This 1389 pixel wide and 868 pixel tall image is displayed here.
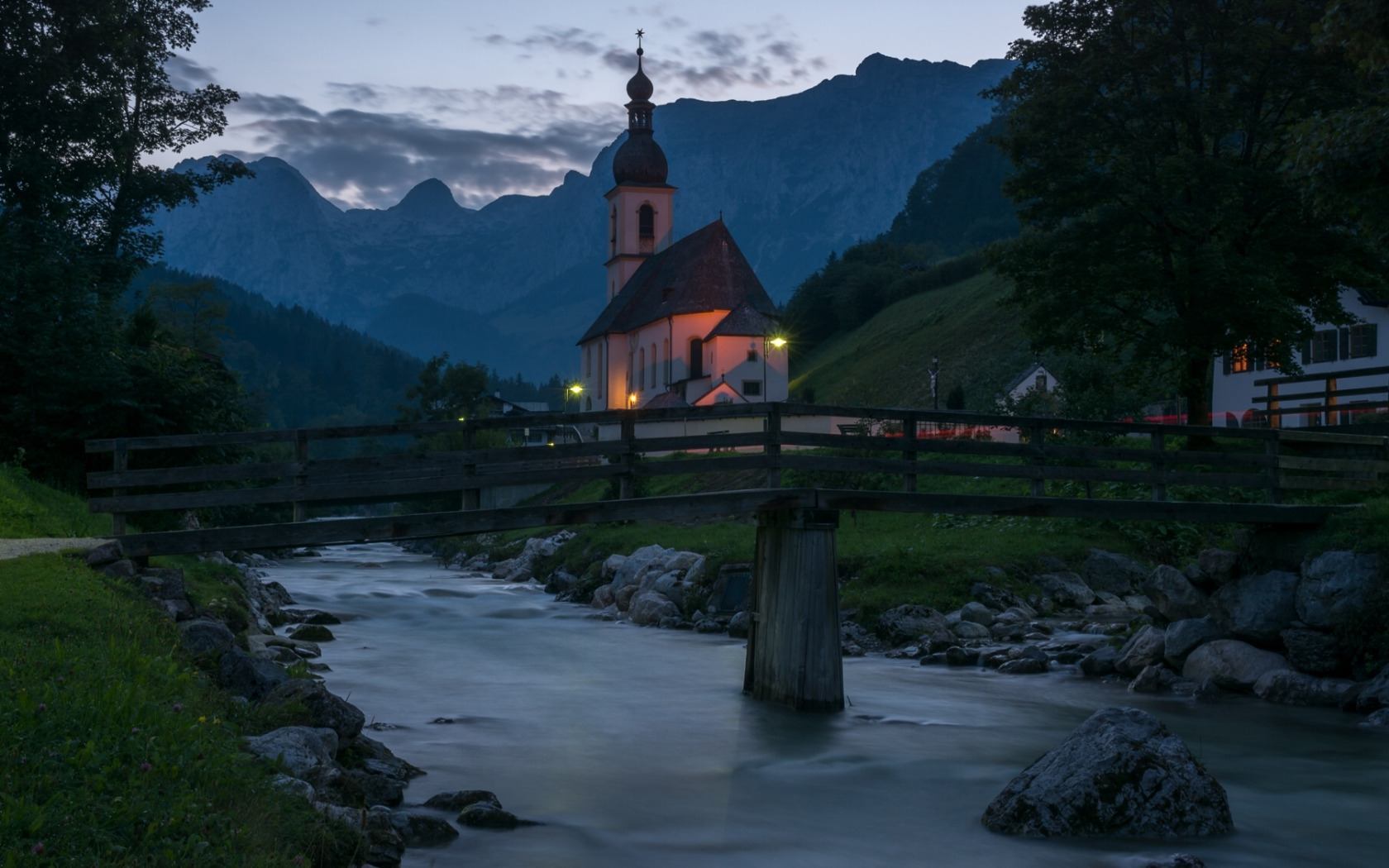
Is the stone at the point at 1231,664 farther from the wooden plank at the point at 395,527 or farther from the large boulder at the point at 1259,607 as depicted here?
the wooden plank at the point at 395,527

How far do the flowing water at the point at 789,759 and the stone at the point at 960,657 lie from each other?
0.50 metres

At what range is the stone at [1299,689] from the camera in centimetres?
1580

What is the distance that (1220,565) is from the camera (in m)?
18.7

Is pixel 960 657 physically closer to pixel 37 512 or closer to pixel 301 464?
pixel 301 464

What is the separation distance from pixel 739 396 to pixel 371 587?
37992 millimetres

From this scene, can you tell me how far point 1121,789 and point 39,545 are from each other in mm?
12850

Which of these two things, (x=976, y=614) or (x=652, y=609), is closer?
(x=976, y=614)

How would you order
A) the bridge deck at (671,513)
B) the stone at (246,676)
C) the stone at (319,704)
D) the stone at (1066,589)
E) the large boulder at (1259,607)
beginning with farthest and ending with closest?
1. the stone at (1066,589)
2. the large boulder at (1259,607)
3. the bridge deck at (671,513)
4. the stone at (246,676)
5. the stone at (319,704)

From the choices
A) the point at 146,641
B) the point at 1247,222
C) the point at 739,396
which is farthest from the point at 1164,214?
the point at 739,396

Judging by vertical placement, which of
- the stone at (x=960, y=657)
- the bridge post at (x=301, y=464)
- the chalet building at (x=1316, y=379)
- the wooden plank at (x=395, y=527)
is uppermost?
the chalet building at (x=1316, y=379)

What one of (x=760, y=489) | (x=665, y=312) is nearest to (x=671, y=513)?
(x=760, y=489)

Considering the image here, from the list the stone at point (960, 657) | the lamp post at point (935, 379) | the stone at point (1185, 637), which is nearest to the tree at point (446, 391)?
the lamp post at point (935, 379)

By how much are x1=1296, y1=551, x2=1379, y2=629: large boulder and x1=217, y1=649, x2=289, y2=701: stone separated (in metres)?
13.8

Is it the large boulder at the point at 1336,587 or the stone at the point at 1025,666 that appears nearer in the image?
the large boulder at the point at 1336,587
